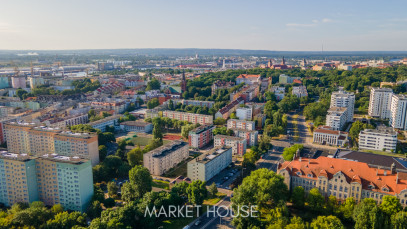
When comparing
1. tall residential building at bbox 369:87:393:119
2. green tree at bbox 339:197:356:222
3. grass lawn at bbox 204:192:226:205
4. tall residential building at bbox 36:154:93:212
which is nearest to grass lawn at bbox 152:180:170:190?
grass lawn at bbox 204:192:226:205

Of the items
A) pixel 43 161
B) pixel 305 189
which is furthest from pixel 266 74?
pixel 43 161

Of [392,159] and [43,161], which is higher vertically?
[43,161]

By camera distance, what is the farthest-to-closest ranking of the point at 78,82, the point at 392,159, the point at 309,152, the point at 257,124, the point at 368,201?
the point at 78,82, the point at 257,124, the point at 309,152, the point at 392,159, the point at 368,201

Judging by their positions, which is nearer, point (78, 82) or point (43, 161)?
point (43, 161)

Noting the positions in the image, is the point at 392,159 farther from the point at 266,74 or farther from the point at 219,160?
the point at 266,74

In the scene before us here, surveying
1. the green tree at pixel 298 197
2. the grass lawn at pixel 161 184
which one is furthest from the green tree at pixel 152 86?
the green tree at pixel 298 197

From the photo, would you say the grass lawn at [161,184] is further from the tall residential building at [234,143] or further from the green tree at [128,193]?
the tall residential building at [234,143]
